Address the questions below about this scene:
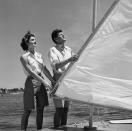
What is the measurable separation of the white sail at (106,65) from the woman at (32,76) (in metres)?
1.47

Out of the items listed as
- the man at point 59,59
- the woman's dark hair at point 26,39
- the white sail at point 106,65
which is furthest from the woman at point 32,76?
the white sail at point 106,65

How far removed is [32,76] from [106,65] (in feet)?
→ 5.95

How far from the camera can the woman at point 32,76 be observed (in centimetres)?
654

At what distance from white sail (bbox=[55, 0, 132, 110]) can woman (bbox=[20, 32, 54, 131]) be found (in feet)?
4.84

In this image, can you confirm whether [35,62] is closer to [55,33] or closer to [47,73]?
[47,73]

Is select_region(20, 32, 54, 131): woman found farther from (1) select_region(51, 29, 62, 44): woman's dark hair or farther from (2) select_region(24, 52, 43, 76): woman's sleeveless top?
(1) select_region(51, 29, 62, 44): woman's dark hair

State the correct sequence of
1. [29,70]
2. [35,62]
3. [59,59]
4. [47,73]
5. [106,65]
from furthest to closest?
[47,73] → [35,62] → [29,70] → [59,59] → [106,65]

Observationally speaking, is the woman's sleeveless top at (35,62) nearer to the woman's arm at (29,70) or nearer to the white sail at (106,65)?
the woman's arm at (29,70)

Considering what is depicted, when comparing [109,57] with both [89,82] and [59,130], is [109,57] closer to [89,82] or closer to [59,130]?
[89,82]

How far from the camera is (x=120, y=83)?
4.93 meters

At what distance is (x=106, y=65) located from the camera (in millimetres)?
5043

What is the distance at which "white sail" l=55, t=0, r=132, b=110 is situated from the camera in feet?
16.1

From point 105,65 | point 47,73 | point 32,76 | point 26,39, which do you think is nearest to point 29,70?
point 32,76

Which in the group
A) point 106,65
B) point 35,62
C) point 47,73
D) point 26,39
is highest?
point 26,39
